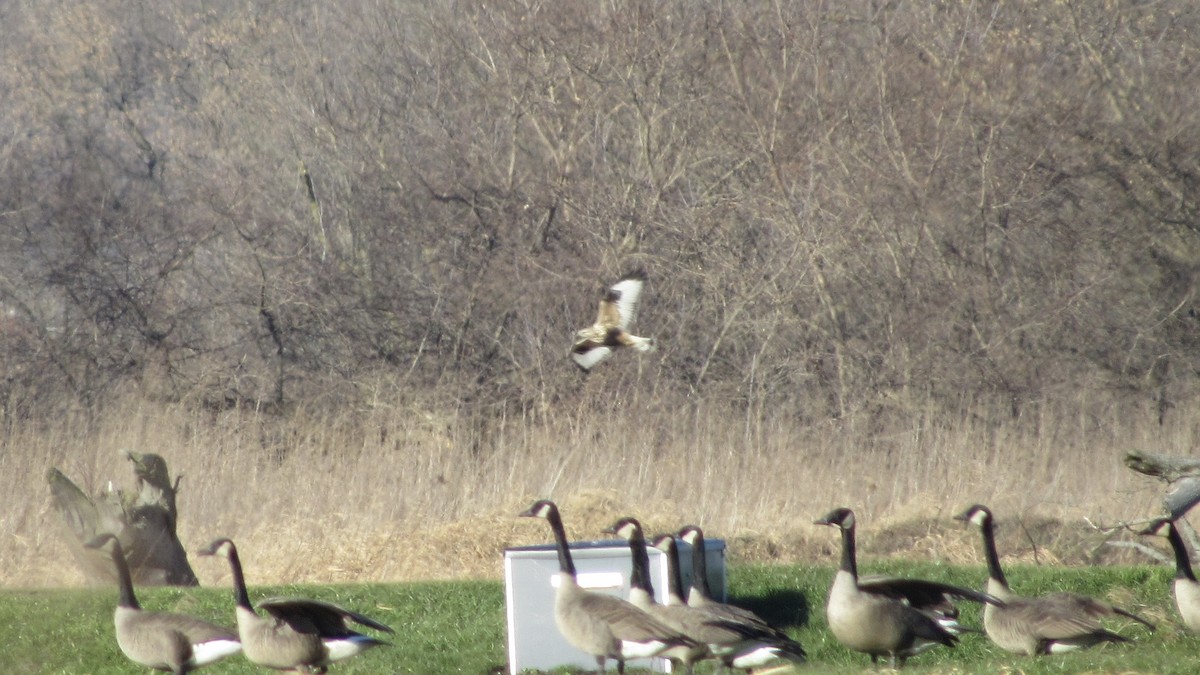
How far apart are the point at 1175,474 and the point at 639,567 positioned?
3858 mm

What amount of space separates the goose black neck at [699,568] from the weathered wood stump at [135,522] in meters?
5.81

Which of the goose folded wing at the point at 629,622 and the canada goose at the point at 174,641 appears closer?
the goose folded wing at the point at 629,622

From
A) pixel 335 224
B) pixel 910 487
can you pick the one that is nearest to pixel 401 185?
pixel 335 224

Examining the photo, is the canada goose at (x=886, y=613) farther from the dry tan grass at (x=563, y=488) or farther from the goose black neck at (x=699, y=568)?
the dry tan grass at (x=563, y=488)

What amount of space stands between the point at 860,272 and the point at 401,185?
25.8 ft

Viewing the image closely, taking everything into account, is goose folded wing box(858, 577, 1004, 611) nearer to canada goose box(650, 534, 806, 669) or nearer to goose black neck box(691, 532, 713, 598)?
canada goose box(650, 534, 806, 669)

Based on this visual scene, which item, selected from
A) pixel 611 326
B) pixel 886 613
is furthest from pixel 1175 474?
pixel 611 326

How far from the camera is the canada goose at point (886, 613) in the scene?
7926mm

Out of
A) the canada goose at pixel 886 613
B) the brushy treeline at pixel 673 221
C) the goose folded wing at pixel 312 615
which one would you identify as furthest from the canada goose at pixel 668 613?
the brushy treeline at pixel 673 221

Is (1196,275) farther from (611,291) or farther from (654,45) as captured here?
(611,291)

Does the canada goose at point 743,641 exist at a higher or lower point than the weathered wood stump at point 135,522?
lower

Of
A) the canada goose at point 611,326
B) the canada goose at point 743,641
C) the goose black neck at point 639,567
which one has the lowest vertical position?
the canada goose at point 743,641

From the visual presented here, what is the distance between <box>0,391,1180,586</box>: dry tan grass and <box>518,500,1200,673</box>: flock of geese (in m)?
4.79

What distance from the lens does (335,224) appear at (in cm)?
2431
